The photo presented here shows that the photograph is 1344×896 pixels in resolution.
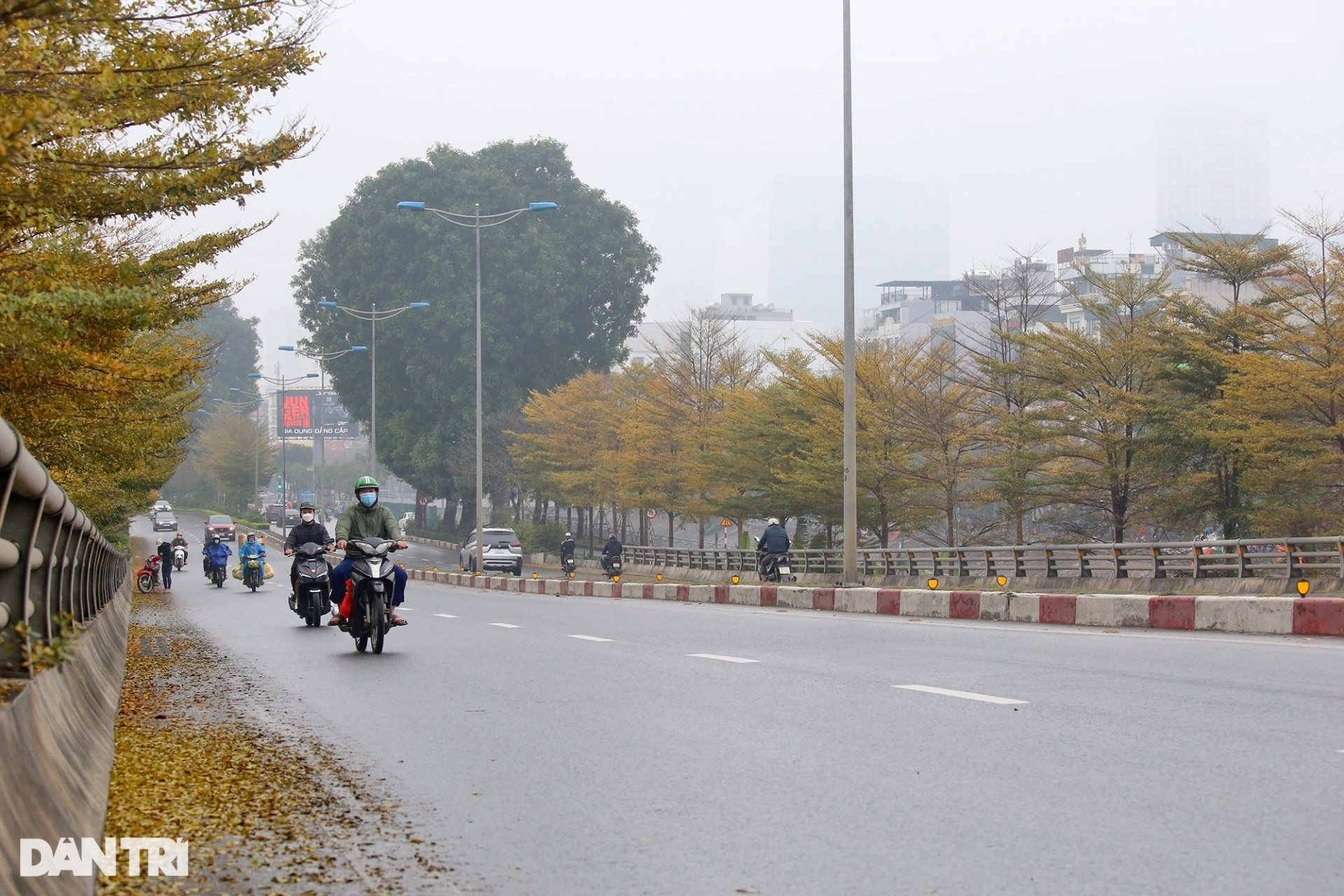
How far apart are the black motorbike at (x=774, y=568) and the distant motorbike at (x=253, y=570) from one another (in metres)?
11.8

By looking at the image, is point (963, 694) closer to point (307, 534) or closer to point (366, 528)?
point (366, 528)

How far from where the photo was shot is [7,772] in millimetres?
4184

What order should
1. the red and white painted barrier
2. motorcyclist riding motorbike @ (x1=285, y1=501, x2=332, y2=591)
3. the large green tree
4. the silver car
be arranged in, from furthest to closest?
the large green tree, the silver car, motorcyclist riding motorbike @ (x1=285, y1=501, x2=332, y2=591), the red and white painted barrier

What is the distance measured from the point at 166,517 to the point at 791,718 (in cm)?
10685

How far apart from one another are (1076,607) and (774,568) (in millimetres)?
18811

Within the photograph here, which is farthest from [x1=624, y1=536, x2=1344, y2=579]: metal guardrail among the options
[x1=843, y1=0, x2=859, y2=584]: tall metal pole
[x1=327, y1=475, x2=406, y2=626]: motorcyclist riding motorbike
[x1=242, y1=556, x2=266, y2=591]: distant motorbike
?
[x1=242, y1=556, x2=266, y2=591]: distant motorbike

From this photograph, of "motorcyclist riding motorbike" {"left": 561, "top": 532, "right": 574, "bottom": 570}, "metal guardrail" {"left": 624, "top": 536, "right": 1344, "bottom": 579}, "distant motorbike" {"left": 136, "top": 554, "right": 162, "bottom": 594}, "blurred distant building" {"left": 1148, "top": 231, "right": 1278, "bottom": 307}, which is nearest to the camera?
"metal guardrail" {"left": 624, "top": 536, "right": 1344, "bottom": 579}

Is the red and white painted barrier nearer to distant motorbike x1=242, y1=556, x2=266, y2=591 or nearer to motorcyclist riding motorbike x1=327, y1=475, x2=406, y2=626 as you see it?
motorcyclist riding motorbike x1=327, y1=475, x2=406, y2=626

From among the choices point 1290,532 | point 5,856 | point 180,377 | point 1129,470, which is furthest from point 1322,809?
point 1129,470

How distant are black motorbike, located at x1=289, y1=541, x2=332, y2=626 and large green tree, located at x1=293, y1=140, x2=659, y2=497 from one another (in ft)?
182

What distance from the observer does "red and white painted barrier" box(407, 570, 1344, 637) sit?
51.2 feet

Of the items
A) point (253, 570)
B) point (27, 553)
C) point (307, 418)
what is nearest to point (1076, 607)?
point (27, 553)

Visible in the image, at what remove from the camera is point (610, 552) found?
2039 inches

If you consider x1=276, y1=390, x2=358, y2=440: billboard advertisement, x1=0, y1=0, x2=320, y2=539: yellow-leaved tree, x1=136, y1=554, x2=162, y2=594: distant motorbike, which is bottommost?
x1=136, y1=554, x2=162, y2=594: distant motorbike
